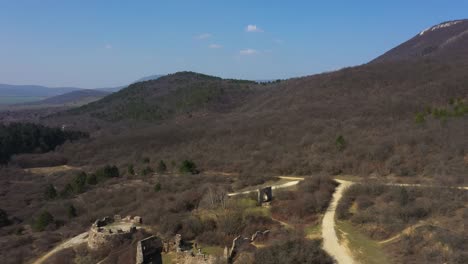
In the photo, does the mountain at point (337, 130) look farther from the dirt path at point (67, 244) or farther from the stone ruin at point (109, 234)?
the dirt path at point (67, 244)

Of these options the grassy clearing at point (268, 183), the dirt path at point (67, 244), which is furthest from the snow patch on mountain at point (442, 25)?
the dirt path at point (67, 244)

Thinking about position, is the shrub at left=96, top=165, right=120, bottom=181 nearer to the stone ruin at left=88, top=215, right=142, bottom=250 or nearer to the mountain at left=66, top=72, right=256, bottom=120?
the stone ruin at left=88, top=215, right=142, bottom=250

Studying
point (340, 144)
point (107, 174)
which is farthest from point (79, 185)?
point (340, 144)

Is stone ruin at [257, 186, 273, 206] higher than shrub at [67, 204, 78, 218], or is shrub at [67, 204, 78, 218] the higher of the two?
stone ruin at [257, 186, 273, 206]

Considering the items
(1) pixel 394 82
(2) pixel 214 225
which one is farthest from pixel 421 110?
(2) pixel 214 225

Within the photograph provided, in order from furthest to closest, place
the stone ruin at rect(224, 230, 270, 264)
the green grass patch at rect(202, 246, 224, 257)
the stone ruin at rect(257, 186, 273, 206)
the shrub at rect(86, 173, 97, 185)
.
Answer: the shrub at rect(86, 173, 97, 185), the stone ruin at rect(257, 186, 273, 206), the green grass patch at rect(202, 246, 224, 257), the stone ruin at rect(224, 230, 270, 264)

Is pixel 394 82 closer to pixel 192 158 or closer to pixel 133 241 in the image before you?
pixel 192 158

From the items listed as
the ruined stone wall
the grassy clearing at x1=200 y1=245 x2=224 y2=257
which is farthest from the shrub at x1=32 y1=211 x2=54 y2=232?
the grassy clearing at x1=200 y1=245 x2=224 y2=257

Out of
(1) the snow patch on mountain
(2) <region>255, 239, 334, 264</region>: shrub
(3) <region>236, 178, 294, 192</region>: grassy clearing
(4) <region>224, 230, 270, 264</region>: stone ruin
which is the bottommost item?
(3) <region>236, 178, 294, 192</region>: grassy clearing
